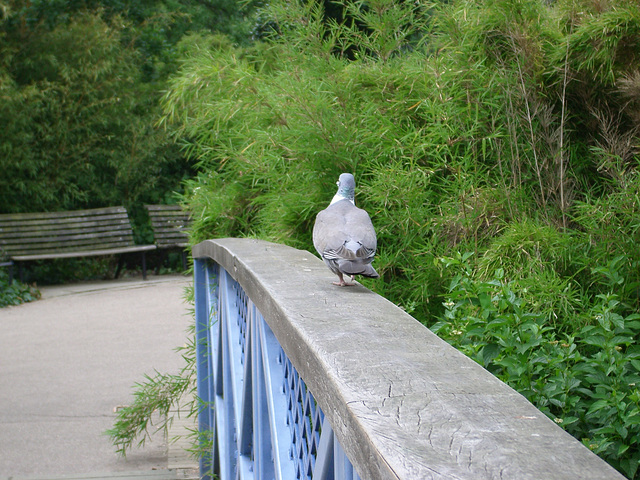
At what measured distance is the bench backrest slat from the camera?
10.9 meters

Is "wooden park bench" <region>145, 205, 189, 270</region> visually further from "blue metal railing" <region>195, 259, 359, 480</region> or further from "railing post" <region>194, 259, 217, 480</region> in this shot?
"blue metal railing" <region>195, 259, 359, 480</region>

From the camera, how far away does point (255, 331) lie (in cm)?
198

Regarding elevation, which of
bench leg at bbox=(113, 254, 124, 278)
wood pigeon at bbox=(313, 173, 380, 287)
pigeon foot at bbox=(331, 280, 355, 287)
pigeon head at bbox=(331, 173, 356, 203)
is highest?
pigeon head at bbox=(331, 173, 356, 203)

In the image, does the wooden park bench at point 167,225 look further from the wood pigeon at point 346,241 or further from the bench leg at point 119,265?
the wood pigeon at point 346,241

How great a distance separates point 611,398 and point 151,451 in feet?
13.0

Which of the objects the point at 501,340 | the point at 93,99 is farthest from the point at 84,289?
the point at 501,340

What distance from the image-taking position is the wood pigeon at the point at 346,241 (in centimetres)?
191

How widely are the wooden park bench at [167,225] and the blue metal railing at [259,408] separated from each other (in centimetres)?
861

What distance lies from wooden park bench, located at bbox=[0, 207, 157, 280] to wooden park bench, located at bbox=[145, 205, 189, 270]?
0.41 m

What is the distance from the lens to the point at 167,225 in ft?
41.0

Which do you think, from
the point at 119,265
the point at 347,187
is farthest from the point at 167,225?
the point at 347,187

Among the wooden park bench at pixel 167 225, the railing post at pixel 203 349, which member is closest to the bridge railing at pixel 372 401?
the railing post at pixel 203 349

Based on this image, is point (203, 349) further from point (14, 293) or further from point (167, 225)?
point (167, 225)

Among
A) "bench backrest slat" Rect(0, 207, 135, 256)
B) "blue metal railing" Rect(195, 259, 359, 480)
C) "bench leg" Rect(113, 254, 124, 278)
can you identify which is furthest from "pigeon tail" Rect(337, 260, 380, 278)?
"bench leg" Rect(113, 254, 124, 278)
